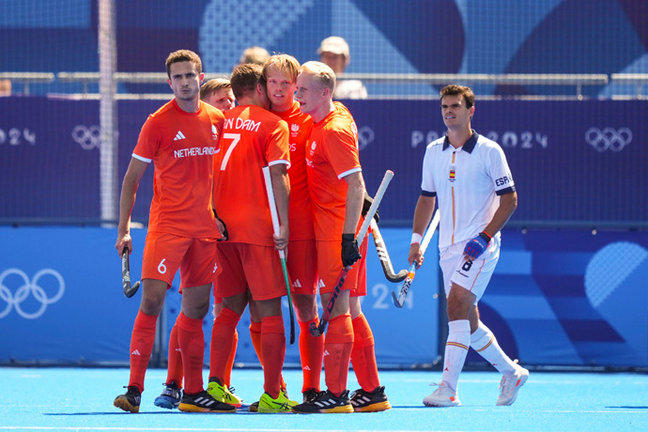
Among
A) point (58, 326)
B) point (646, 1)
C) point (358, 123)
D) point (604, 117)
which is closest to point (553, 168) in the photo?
point (604, 117)

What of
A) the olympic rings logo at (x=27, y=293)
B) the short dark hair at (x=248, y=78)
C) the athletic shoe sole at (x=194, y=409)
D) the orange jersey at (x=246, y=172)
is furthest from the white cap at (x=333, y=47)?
the athletic shoe sole at (x=194, y=409)

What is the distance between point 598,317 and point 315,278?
4.29 m

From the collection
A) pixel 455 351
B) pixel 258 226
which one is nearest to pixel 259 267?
pixel 258 226

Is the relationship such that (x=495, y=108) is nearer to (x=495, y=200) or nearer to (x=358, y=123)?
(x=358, y=123)

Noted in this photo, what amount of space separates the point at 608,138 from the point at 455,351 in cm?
549

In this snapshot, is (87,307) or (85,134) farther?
(85,134)

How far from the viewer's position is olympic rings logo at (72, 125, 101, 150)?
11961mm

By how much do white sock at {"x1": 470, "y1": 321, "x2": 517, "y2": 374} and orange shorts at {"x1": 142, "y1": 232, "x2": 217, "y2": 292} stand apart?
2.05 meters

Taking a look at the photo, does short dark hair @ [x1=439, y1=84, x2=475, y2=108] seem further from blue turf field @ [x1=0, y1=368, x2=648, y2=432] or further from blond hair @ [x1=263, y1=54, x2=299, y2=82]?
blue turf field @ [x1=0, y1=368, x2=648, y2=432]

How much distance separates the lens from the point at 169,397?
21.6ft

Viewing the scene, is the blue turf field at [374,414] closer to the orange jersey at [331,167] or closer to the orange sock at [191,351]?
the orange sock at [191,351]

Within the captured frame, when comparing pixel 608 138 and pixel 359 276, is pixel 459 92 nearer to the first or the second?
pixel 359 276

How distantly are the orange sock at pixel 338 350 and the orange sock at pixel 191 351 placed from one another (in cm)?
79

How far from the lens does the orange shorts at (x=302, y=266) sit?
6418 millimetres
